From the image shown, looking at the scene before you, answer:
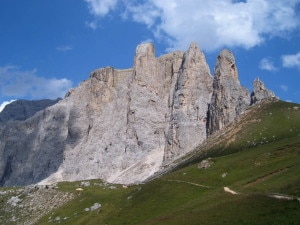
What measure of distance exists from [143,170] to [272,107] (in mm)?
89290

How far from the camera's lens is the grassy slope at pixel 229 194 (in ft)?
155

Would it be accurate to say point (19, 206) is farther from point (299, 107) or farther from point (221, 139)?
point (299, 107)

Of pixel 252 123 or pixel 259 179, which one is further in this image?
pixel 252 123

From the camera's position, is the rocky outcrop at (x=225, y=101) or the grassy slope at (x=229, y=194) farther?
the rocky outcrop at (x=225, y=101)

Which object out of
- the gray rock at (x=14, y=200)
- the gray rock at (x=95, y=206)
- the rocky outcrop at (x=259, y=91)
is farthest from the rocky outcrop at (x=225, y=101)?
the gray rock at (x=95, y=206)

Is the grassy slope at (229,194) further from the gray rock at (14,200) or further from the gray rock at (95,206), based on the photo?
the gray rock at (14,200)

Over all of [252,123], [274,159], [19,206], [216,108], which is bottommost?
[19,206]

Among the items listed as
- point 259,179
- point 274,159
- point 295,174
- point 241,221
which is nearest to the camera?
point 241,221

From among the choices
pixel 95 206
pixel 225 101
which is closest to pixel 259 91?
pixel 225 101

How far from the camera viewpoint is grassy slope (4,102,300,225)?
155 ft

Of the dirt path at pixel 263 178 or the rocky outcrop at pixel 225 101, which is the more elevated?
the rocky outcrop at pixel 225 101

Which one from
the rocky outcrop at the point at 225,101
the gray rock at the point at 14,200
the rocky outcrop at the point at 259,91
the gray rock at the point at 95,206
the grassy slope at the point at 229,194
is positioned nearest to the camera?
the grassy slope at the point at 229,194

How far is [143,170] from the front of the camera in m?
199

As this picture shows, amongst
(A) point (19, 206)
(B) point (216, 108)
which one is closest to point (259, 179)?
(A) point (19, 206)
